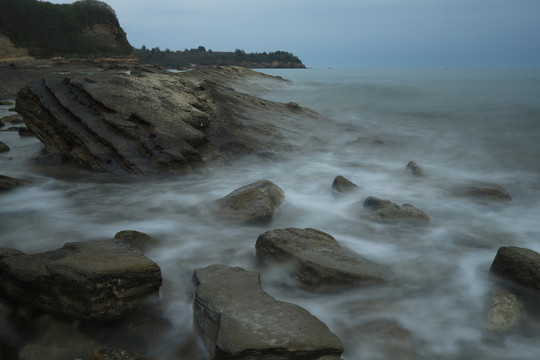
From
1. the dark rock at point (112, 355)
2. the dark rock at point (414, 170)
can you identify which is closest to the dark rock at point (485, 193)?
the dark rock at point (414, 170)

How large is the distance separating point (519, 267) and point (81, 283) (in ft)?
9.62

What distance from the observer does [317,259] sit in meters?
2.83

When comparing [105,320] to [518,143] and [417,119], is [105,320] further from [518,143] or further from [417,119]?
[417,119]

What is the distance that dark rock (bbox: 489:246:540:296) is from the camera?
2629mm

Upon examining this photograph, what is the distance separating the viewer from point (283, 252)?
2.97 meters

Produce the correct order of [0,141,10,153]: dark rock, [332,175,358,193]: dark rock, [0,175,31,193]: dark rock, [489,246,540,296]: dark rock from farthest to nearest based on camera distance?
[0,141,10,153]: dark rock, [332,175,358,193]: dark rock, [0,175,31,193]: dark rock, [489,246,540,296]: dark rock

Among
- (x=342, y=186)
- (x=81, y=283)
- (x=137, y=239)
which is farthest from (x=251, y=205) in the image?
(x=81, y=283)

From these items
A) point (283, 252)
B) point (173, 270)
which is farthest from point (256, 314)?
point (173, 270)

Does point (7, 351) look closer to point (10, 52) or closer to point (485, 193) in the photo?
point (485, 193)

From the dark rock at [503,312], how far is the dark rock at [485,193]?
255 cm

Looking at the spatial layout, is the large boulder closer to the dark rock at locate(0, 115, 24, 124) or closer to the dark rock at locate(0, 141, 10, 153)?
the dark rock at locate(0, 141, 10, 153)

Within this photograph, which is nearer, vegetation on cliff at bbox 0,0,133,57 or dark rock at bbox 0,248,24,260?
dark rock at bbox 0,248,24,260

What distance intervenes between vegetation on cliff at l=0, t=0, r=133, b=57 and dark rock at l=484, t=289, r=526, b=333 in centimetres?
5073

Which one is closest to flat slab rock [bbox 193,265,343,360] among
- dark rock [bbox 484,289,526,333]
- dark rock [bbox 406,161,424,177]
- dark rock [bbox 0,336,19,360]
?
dark rock [bbox 0,336,19,360]
